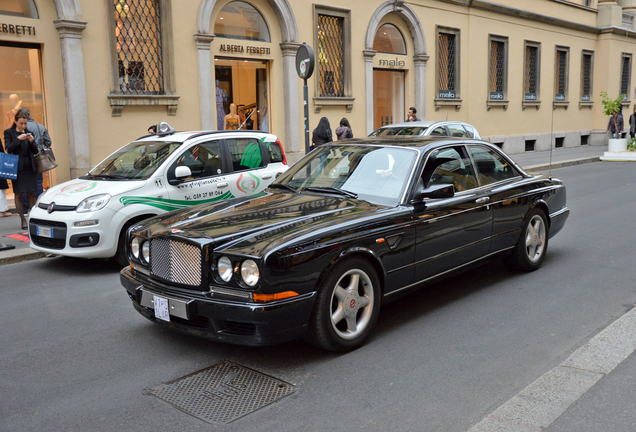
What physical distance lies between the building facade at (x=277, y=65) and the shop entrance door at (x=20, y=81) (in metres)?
0.02

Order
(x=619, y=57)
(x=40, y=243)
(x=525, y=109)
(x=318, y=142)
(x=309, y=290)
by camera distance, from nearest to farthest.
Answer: (x=309, y=290) < (x=40, y=243) < (x=318, y=142) < (x=525, y=109) < (x=619, y=57)

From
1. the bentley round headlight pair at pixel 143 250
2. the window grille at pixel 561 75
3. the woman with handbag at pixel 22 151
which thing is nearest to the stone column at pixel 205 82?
the woman with handbag at pixel 22 151

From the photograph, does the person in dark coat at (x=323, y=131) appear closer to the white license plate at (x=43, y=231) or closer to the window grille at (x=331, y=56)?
the window grille at (x=331, y=56)

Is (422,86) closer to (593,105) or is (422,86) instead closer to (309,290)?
(593,105)

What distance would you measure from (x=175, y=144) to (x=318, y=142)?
22.7ft

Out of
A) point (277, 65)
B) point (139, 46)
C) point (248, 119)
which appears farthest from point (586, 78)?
point (139, 46)

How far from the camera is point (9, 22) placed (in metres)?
11.4

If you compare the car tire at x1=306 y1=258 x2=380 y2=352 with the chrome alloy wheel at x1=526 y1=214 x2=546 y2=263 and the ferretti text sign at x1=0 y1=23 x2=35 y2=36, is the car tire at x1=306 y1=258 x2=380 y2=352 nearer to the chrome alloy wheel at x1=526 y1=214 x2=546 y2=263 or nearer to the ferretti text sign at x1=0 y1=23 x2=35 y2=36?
the chrome alloy wheel at x1=526 y1=214 x2=546 y2=263

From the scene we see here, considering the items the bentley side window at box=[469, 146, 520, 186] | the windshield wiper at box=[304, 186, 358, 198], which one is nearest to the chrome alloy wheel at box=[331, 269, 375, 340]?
the windshield wiper at box=[304, 186, 358, 198]

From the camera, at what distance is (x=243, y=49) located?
1538 centimetres

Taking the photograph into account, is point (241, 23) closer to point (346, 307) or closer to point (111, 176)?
point (111, 176)

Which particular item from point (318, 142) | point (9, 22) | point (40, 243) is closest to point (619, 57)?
point (318, 142)

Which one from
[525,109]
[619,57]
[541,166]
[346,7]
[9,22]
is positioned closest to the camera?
[9,22]

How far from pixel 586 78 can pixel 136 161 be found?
93.9 ft
